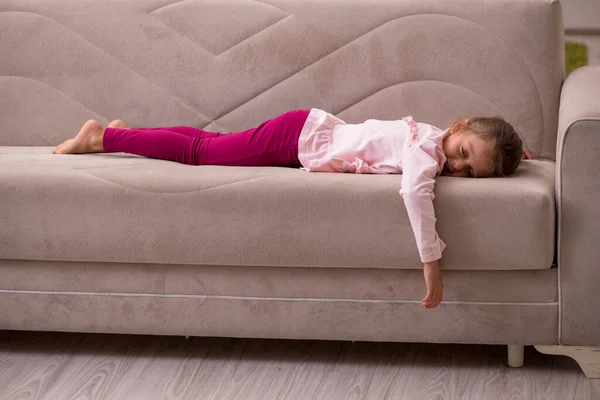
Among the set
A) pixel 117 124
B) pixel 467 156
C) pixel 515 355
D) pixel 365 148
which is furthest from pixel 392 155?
pixel 117 124

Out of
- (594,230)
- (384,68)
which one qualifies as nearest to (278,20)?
(384,68)

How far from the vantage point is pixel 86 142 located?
2.23 meters

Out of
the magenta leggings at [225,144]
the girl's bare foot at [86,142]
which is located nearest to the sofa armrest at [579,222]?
the magenta leggings at [225,144]

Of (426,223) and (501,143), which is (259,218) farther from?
(501,143)

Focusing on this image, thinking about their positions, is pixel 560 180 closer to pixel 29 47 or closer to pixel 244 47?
pixel 244 47

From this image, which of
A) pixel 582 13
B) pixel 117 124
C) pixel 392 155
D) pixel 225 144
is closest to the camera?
pixel 392 155

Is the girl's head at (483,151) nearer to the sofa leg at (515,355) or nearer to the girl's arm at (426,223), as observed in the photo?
the girl's arm at (426,223)

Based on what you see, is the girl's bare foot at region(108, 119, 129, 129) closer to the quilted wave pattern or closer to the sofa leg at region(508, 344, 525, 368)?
the quilted wave pattern

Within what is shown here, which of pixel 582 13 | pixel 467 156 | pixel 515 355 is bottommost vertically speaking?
pixel 515 355

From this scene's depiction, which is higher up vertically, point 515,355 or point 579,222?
point 579,222

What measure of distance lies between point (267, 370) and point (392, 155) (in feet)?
2.01

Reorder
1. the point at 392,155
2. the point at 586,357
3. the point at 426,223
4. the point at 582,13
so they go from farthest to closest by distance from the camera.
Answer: the point at 582,13
the point at 392,155
the point at 586,357
the point at 426,223

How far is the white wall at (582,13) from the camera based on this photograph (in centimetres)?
372

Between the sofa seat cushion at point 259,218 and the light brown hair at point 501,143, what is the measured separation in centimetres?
5
